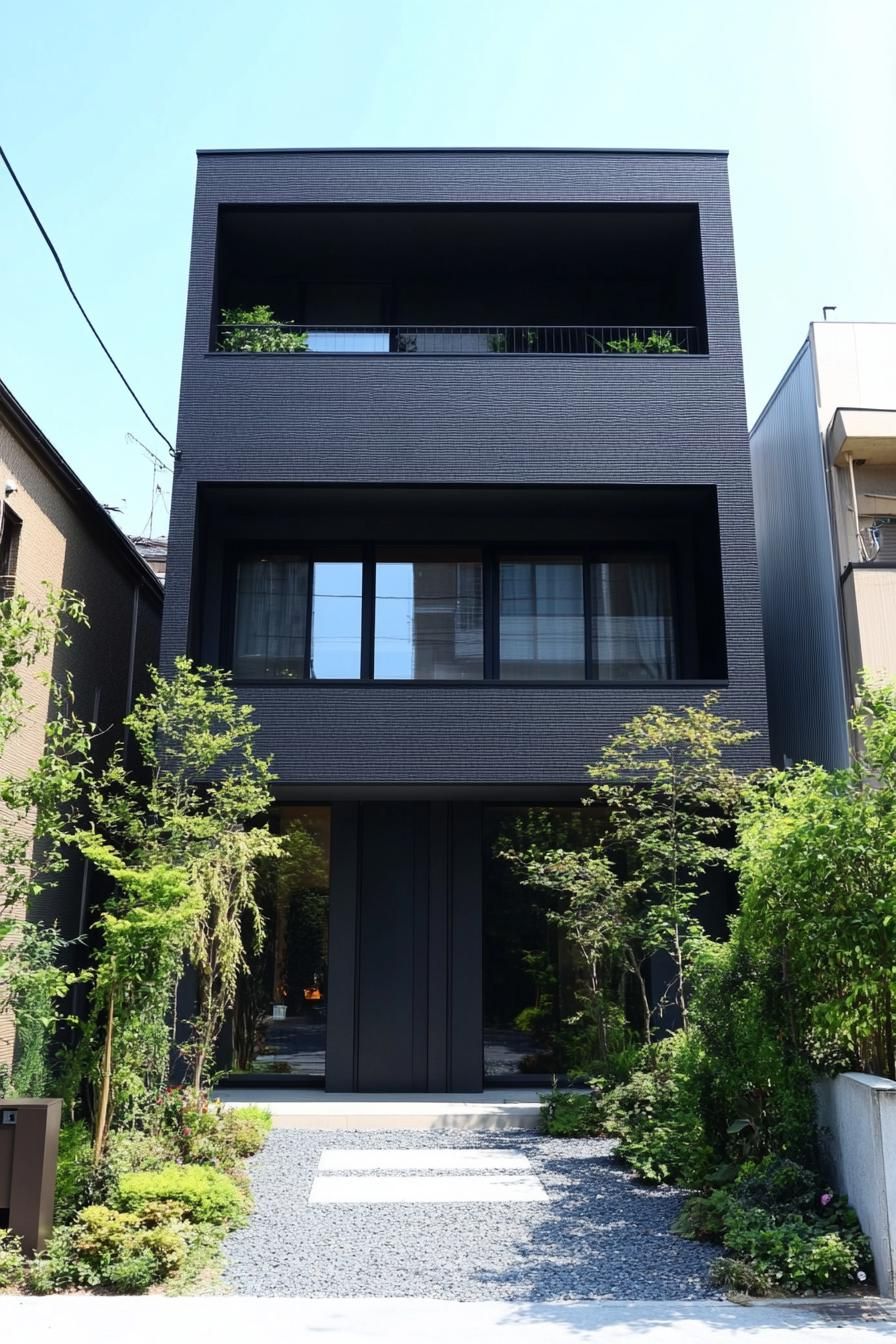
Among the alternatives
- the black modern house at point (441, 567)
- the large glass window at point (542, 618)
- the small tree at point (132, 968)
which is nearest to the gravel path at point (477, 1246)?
the small tree at point (132, 968)

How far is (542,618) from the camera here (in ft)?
45.4

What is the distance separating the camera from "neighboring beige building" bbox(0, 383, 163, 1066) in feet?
36.6

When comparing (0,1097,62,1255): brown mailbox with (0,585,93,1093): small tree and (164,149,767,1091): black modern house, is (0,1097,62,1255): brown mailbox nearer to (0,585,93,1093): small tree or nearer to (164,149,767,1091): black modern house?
(0,585,93,1093): small tree

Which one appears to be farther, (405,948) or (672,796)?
(405,948)

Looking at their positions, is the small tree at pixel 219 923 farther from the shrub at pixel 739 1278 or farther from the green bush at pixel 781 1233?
the shrub at pixel 739 1278

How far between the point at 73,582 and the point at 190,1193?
8.04 m

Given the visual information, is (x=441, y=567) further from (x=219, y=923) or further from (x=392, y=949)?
(x=219, y=923)

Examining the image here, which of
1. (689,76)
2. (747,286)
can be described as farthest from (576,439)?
(689,76)

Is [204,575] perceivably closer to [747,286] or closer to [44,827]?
[44,827]

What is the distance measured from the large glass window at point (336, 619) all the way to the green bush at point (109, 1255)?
24.9 ft

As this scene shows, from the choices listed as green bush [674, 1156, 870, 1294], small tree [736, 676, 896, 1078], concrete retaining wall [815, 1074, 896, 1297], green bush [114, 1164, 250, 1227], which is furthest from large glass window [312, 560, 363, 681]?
concrete retaining wall [815, 1074, 896, 1297]

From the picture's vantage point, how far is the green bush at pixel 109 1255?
6309 millimetres

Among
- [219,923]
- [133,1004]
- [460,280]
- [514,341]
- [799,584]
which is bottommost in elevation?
[133,1004]

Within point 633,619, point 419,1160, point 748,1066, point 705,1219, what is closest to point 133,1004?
point 419,1160
